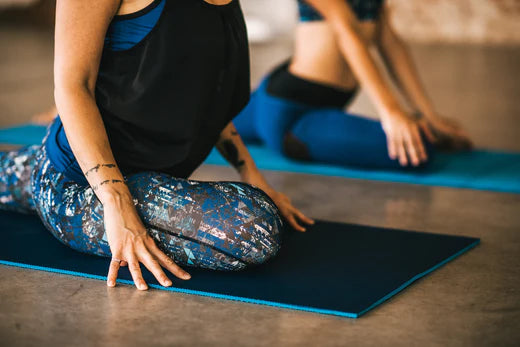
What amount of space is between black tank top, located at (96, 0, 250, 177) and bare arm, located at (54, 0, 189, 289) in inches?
3.2

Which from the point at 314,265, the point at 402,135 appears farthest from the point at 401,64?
the point at 314,265

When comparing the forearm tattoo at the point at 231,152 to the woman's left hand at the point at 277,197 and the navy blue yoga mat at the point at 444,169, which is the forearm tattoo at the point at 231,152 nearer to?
the woman's left hand at the point at 277,197

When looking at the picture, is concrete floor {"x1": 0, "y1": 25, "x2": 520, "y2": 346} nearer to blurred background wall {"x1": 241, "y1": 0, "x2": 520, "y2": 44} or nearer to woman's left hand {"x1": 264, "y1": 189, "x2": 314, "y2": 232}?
woman's left hand {"x1": 264, "y1": 189, "x2": 314, "y2": 232}

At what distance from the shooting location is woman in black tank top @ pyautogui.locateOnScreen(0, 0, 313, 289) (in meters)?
1.53

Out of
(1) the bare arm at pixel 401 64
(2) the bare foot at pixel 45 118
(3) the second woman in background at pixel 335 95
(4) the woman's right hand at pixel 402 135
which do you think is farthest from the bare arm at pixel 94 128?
(2) the bare foot at pixel 45 118

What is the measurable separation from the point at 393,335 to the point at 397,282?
284 millimetres

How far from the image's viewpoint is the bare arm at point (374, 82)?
2.49 m

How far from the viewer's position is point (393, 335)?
4.39 feet

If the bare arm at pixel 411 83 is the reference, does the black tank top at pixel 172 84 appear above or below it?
above

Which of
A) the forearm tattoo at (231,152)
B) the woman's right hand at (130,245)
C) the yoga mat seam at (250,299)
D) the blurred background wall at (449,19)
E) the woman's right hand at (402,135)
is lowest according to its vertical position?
the blurred background wall at (449,19)

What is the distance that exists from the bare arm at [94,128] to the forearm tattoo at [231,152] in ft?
1.55

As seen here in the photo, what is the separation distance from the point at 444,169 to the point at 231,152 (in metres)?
1.24

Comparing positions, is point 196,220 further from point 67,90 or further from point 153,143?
point 67,90

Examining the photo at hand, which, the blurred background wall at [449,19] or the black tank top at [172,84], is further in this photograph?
the blurred background wall at [449,19]
